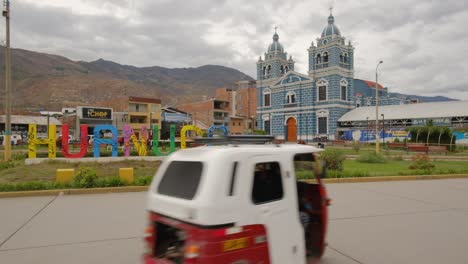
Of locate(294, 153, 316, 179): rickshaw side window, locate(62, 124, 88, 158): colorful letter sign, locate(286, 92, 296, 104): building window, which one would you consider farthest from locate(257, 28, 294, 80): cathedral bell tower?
locate(294, 153, 316, 179): rickshaw side window

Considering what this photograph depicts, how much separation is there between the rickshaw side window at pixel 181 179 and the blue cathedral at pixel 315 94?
164 feet

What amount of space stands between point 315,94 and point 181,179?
187ft

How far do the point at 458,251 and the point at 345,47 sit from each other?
5549cm

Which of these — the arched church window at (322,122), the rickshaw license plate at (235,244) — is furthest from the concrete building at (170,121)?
the rickshaw license plate at (235,244)

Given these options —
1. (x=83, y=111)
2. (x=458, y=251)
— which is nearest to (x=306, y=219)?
(x=458, y=251)

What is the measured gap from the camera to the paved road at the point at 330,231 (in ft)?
17.9

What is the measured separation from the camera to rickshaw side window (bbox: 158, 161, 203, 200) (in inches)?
141

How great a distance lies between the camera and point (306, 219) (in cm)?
489

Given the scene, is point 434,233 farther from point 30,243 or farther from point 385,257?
point 30,243

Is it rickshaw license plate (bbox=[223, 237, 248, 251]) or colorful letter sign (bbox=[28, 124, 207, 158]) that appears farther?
colorful letter sign (bbox=[28, 124, 207, 158])

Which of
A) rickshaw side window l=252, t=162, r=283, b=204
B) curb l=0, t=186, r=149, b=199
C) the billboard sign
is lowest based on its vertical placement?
curb l=0, t=186, r=149, b=199

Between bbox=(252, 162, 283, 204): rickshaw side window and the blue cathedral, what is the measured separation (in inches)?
1958

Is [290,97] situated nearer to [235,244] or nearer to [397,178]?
[397,178]

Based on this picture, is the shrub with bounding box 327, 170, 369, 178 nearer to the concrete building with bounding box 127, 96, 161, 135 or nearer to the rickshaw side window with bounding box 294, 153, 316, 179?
the rickshaw side window with bounding box 294, 153, 316, 179
